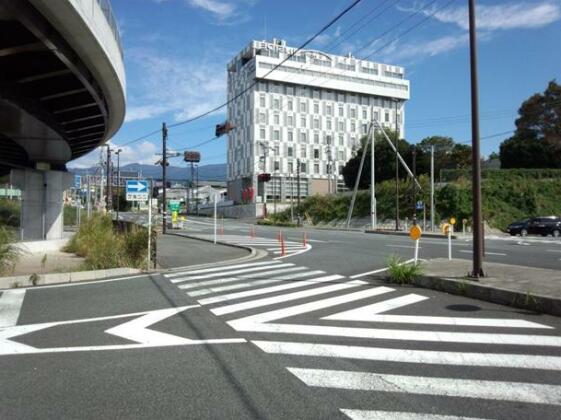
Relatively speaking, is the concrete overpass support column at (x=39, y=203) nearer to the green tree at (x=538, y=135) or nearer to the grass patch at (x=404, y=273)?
the grass patch at (x=404, y=273)

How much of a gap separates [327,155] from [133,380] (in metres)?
103

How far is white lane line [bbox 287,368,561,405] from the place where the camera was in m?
4.89

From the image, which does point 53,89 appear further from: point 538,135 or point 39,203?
point 538,135

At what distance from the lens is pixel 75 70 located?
13.7 m

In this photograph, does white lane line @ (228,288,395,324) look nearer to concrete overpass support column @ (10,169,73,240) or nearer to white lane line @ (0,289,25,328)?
white lane line @ (0,289,25,328)

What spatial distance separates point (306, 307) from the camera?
31.2 ft

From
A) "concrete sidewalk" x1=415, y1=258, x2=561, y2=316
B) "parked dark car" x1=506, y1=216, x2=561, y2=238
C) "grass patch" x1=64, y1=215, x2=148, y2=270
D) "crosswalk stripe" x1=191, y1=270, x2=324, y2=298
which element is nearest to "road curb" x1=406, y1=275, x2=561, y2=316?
"concrete sidewalk" x1=415, y1=258, x2=561, y2=316

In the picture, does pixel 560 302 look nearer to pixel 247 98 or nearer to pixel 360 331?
pixel 360 331

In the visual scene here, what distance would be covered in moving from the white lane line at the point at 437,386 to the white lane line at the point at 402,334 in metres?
1.63

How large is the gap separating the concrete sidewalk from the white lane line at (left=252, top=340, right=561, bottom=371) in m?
2.73

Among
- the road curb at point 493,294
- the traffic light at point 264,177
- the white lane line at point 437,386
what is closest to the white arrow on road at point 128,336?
the white lane line at point 437,386

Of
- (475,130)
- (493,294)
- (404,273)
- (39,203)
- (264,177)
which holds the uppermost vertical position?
(264,177)

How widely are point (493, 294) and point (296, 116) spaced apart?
99276mm

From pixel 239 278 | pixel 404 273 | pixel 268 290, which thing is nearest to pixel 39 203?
pixel 239 278
